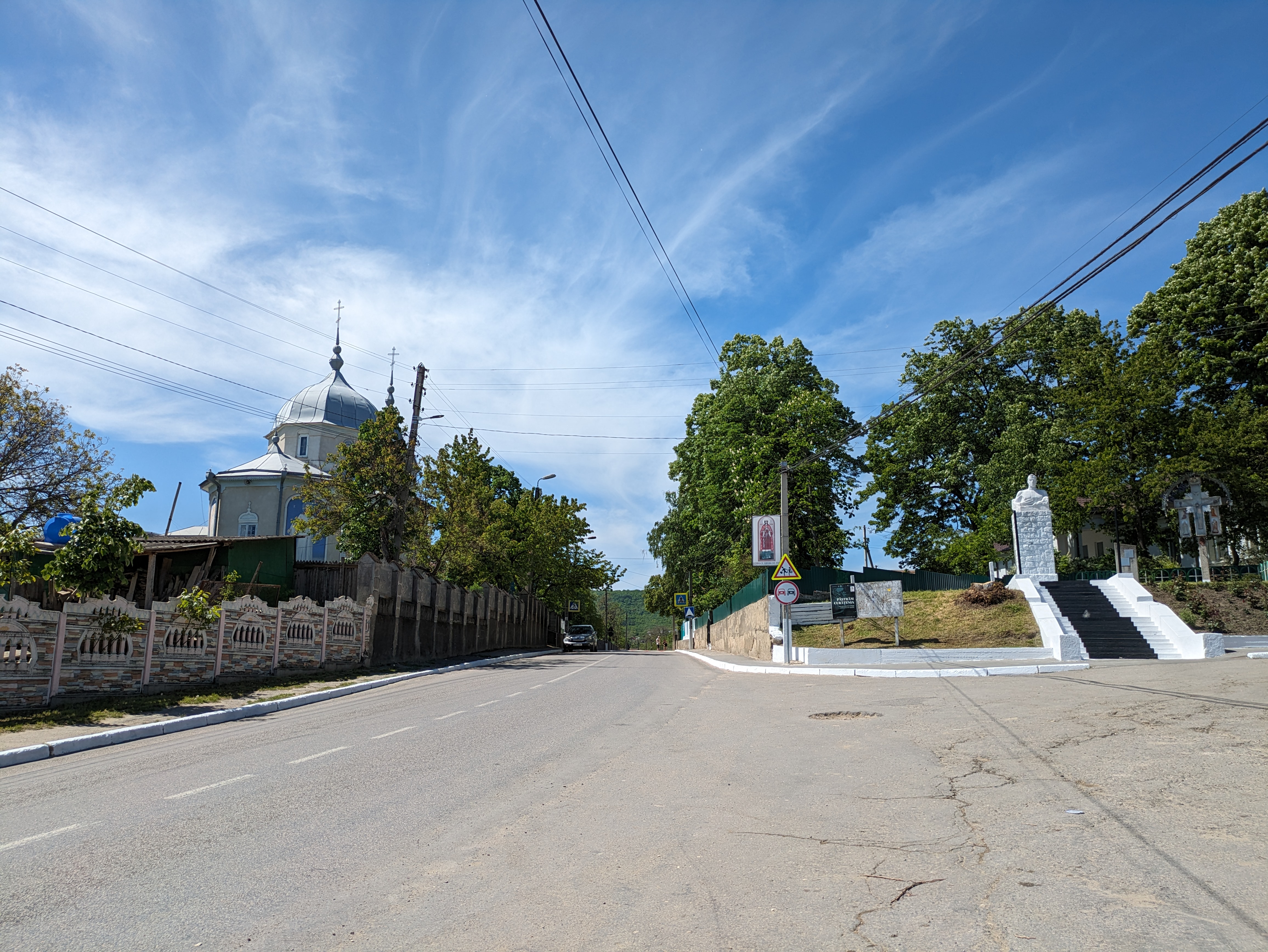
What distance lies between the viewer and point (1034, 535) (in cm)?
3030

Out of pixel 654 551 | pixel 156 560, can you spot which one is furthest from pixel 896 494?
pixel 156 560

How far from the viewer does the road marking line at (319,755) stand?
27.5 feet

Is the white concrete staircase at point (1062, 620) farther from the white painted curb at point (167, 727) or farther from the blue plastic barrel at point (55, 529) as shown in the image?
the blue plastic barrel at point (55, 529)

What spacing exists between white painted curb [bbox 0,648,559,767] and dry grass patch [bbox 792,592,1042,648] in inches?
617

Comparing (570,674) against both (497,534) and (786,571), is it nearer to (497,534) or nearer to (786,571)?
(786,571)

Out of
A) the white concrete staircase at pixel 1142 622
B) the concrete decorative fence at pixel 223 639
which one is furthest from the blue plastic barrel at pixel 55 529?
the white concrete staircase at pixel 1142 622

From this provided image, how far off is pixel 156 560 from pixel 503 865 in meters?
25.8

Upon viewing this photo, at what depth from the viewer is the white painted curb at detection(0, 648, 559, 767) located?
910cm

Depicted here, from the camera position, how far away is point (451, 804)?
6398mm

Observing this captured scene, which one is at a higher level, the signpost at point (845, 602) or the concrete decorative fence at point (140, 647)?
the signpost at point (845, 602)

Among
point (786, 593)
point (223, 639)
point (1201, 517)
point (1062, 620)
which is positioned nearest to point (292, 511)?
point (223, 639)

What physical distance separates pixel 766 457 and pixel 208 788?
3144 centimetres

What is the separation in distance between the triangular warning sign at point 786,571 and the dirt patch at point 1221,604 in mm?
12375

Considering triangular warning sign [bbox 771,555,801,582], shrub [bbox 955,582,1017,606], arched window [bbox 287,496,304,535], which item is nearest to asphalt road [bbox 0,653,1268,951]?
triangular warning sign [bbox 771,555,801,582]
